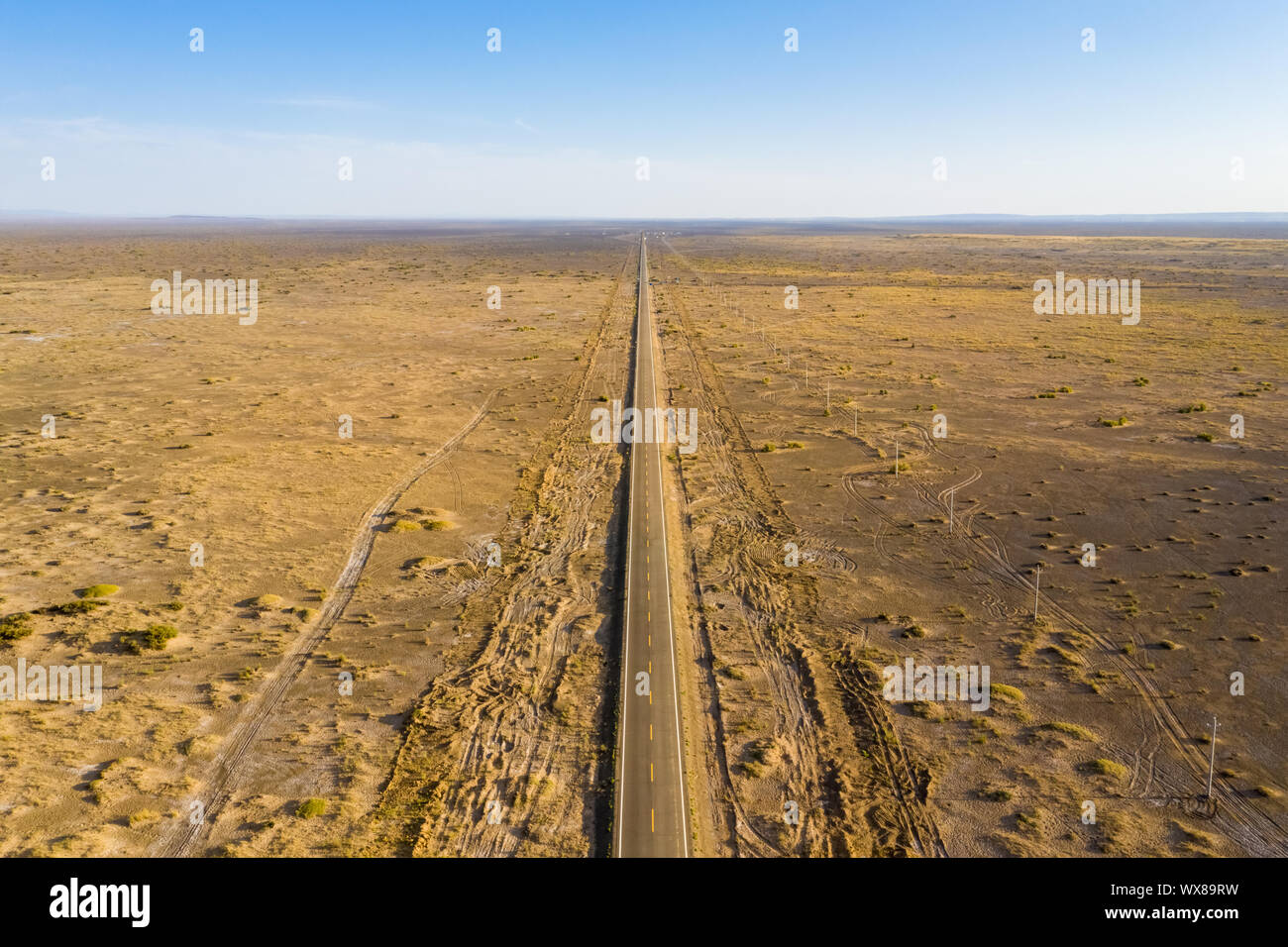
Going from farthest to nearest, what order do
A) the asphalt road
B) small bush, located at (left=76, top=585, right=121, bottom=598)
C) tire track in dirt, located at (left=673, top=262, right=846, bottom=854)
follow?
small bush, located at (left=76, top=585, right=121, bottom=598) → tire track in dirt, located at (left=673, top=262, right=846, bottom=854) → the asphalt road

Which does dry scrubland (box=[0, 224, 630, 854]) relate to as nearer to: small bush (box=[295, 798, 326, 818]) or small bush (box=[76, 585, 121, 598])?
small bush (box=[295, 798, 326, 818])

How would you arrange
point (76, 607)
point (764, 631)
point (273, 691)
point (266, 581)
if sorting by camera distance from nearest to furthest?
point (273, 691) → point (764, 631) → point (76, 607) → point (266, 581)

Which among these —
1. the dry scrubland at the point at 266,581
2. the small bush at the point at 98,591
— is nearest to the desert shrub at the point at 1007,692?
the dry scrubland at the point at 266,581

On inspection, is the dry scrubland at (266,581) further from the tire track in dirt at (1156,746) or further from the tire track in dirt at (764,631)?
the tire track in dirt at (1156,746)

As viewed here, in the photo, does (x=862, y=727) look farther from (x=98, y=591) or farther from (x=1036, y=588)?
(x=98, y=591)

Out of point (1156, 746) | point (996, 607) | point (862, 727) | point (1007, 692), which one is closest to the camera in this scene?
point (1156, 746)

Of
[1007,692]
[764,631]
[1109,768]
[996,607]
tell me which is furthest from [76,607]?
[1109,768]

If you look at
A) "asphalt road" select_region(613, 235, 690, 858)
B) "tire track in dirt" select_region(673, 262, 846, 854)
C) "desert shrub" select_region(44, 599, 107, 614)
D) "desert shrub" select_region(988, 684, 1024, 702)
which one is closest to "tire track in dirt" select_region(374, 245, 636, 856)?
"asphalt road" select_region(613, 235, 690, 858)
